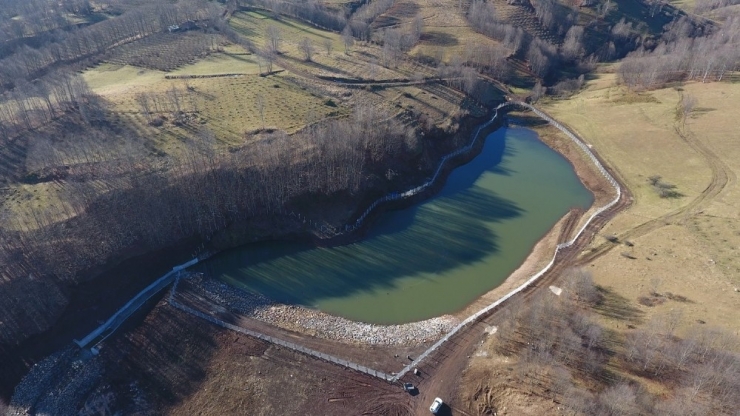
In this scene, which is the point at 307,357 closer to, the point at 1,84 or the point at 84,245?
the point at 84,245

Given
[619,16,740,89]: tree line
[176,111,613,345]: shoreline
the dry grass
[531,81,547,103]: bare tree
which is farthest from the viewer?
[531,81,547,103]: bare tree

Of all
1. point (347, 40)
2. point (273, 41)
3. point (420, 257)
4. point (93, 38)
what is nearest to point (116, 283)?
point (420, 257)

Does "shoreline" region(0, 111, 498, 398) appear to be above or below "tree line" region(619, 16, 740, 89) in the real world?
below

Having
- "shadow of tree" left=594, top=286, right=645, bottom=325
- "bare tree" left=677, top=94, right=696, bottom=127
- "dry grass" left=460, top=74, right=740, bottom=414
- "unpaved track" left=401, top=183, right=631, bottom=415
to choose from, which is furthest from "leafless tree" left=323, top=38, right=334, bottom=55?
"shadow of tree" left=594, top=286, right=645, bottom=325

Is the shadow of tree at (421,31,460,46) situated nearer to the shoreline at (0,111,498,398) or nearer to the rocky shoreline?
the shoreline at (0,111,498,398)

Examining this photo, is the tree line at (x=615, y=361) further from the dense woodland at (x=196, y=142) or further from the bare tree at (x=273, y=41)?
the bare tree at (x=273, y=41)

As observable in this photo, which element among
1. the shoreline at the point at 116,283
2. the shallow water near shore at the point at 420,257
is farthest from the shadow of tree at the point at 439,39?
the shoreline at the point at 116,283

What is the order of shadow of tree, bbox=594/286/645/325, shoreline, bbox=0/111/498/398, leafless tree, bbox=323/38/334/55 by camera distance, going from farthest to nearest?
leafless tree, bbox=323/38/334/55
shadow of tree, bbox=594/286/645/325
shoreline, bbox=0/111/498/398

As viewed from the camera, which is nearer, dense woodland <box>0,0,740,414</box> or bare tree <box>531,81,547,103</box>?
dense woodland <box>0,0,740,414</box>
